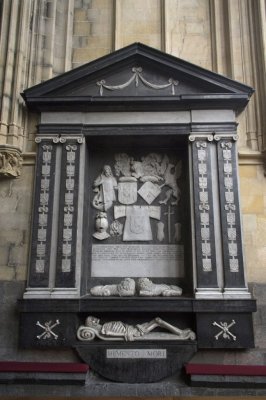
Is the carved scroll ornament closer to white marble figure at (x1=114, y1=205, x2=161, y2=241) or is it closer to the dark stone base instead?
white marble figure at (x1=114, y1=205, x2=161, y2=241)

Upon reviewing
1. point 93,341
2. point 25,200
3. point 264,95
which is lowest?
point 93,341

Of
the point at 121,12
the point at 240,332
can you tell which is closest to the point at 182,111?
the point at 121,12

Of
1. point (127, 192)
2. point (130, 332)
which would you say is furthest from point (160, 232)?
point (130, 332)

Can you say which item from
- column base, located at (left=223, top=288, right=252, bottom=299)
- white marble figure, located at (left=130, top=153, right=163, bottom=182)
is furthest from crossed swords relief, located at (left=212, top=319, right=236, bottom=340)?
white marble figure, located at (left=130, top=153, right=163, bottom=182)

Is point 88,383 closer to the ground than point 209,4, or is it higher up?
closer to the ground

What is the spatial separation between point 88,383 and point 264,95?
5.49 metres

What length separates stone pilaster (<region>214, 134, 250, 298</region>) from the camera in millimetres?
6445

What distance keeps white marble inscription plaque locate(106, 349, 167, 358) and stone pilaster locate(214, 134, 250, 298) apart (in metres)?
1.30

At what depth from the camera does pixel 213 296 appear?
634 centimetres

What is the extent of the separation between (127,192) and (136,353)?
266 centimetres

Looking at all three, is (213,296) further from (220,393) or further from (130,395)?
(130,395)

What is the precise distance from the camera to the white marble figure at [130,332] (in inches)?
250

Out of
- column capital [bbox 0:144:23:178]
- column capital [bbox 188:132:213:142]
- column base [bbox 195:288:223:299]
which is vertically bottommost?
column base [bbox 195:288:223:299]

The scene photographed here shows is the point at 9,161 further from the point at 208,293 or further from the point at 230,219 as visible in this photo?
the point at 208,293
